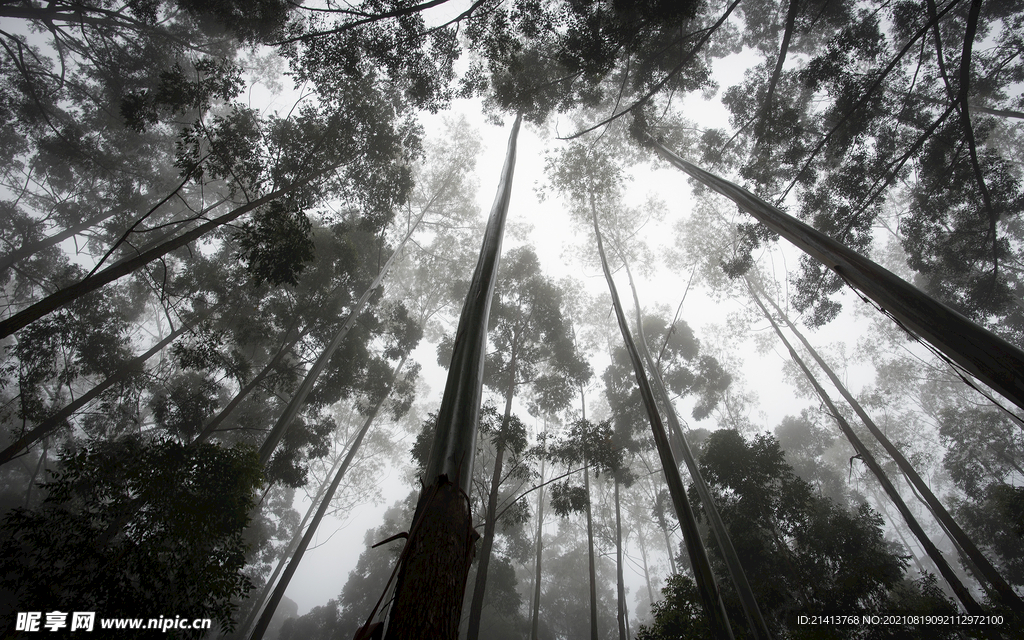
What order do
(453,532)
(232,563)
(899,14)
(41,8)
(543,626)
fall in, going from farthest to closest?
(543,626) < (41,8) < (899,14) < (232,563) < (453,532)

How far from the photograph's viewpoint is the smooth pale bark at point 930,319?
1.73 m

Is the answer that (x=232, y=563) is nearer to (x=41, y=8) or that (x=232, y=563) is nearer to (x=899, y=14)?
(x=41, y=8)

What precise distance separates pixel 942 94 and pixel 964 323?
1076 centimetres

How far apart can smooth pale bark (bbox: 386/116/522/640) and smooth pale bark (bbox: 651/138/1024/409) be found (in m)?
2.41

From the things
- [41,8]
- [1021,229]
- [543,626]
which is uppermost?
[1021,229]

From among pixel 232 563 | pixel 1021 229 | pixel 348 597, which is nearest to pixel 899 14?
pixel 232 563

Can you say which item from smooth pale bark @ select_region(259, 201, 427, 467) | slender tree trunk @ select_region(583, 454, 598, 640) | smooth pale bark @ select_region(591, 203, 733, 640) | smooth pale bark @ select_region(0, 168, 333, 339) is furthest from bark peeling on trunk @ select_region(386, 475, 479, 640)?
slender tree trunk @ select_region(583, 454, 598, 640)

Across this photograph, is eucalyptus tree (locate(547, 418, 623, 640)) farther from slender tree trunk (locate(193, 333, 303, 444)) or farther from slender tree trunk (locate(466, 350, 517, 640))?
slender tree trunk (locate(193, 333, 303, 444))

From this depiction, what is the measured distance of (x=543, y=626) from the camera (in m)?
18.0

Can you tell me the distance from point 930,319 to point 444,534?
282cm

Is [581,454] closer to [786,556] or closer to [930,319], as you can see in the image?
[786,556]

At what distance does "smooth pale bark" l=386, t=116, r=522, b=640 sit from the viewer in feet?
2.89

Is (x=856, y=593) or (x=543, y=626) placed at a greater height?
(x=543, y=626)

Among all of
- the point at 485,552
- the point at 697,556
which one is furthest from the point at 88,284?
the point at 485,552
